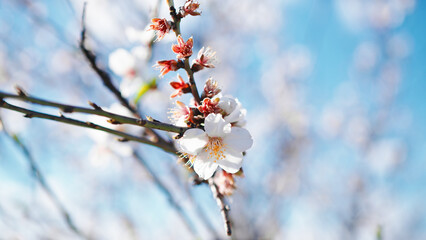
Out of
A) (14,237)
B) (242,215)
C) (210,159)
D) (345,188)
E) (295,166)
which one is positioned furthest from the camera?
(345,188)

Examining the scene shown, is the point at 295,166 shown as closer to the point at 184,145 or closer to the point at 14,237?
the point at 14,237

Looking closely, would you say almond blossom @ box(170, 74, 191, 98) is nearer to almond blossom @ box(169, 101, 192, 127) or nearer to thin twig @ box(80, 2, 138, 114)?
almond blossom @ box(169, 101, 192, 127)

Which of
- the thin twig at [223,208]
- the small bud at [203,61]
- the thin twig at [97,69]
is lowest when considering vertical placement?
the thin twig at [223,208]

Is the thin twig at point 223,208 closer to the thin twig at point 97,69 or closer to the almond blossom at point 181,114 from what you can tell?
the almond blossom at point 181,114

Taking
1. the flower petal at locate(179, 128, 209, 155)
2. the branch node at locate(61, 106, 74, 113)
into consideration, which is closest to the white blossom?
the flower petal at locate(179, 128, 209, 155)

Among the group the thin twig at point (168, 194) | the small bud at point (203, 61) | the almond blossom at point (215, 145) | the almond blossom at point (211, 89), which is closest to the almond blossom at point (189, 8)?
the small bud at point (203, 61)

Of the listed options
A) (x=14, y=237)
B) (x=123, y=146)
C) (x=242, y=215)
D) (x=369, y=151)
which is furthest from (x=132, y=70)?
(x=369, y=151)

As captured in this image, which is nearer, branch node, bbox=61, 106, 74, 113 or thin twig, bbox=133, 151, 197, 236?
branch node, bbox=61, 106, 74, 113
